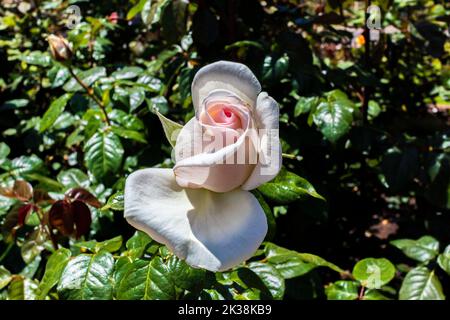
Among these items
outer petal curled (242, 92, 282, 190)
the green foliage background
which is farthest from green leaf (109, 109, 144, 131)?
outer petal curled (242, 92, 282, 190)

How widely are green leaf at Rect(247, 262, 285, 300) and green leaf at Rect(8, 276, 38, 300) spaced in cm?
56

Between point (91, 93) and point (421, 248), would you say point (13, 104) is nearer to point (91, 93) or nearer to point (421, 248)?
point (91, 93)

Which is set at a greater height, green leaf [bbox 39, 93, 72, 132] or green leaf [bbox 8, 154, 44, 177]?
green leaf [bbox 39, 93, 72, 132]

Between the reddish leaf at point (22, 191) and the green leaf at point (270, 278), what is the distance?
1.97ft

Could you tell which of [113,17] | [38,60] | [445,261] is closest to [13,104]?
[38,60]

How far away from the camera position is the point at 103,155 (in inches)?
50.9

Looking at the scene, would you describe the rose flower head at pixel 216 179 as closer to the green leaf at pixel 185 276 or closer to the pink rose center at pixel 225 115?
the pink rose center at pixel 225 115

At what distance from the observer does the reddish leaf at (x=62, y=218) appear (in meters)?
1.11

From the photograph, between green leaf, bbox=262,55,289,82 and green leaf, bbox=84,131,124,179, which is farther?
green leaf, bbox=262,55,289,82

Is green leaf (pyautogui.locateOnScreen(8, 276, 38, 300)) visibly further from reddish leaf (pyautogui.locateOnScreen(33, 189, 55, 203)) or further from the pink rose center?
the pink rose center

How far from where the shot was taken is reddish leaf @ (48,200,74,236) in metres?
1.11

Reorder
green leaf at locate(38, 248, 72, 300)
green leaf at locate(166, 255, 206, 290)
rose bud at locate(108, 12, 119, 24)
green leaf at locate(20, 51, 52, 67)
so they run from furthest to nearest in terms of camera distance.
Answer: rose bud at locate(108, 12, 119, 24)
green leaf at locate(20, 51, 52, 67)
green leaf at locate(38, 248, 72, 300)
green leaf at locate(166, 255, 206, 290)

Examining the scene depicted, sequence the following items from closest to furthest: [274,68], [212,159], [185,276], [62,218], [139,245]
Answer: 1. [212,159]
2. [185,276]
3. [139,245]
4. [62,218]
5. [274,68]

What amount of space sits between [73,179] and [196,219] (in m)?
0.96
